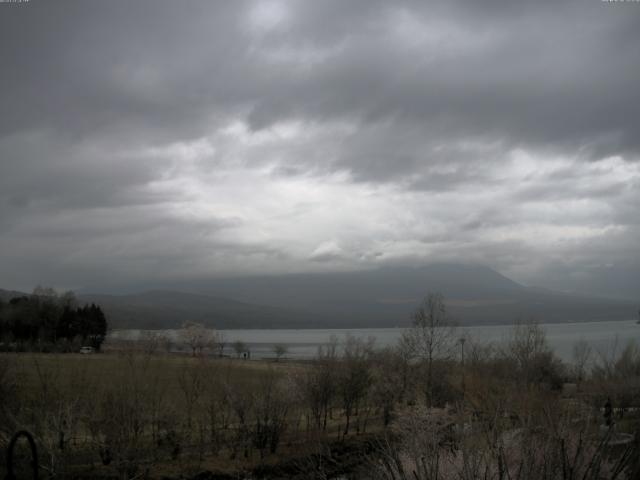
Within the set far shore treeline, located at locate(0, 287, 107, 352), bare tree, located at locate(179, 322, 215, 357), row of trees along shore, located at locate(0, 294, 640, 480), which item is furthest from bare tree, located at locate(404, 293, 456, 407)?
bare tree, located at locate(179, 322, 215, 357)

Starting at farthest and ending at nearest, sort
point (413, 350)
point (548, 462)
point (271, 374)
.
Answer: point (413, 350), point (271, 374), point (548, 462)

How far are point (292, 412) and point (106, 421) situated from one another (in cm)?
1671

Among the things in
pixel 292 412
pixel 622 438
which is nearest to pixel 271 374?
pixel 292 412

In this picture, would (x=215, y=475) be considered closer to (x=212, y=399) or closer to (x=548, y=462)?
(x=212, y=399)

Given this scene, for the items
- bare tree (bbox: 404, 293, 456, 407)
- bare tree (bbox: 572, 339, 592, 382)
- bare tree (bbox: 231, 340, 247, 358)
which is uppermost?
bare tree (bbox: 404, 293, 456, 407)

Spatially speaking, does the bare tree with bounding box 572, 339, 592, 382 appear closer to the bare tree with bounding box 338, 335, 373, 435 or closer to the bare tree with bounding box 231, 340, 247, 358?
the bare tree with bounding box 338, 335, 373, 435

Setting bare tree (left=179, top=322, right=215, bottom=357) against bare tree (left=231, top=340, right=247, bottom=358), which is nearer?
bare tree (left=179, top=322, right=215, bottom=357)

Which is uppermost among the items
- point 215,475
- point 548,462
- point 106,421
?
point 548,462

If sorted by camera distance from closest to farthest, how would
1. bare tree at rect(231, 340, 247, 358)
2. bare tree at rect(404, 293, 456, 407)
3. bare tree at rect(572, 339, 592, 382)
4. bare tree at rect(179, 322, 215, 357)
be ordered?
1. bare tree at rect(572, 339, 592, 382)
2. bare tree at rect(404, 293, 456, 407)
3. bare tree at rect(179, 322, 215, 357)
4. bare tree at rect(231, 340, 247, 358)

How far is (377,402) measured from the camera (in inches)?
2140

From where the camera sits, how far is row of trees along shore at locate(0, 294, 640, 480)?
21.3m

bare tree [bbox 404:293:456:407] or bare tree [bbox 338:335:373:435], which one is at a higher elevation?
bare tree [bbox 404:293:456:407]

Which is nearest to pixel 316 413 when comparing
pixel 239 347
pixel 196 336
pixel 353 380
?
pixel 353 380

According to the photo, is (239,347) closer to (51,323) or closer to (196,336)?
(196,336)
